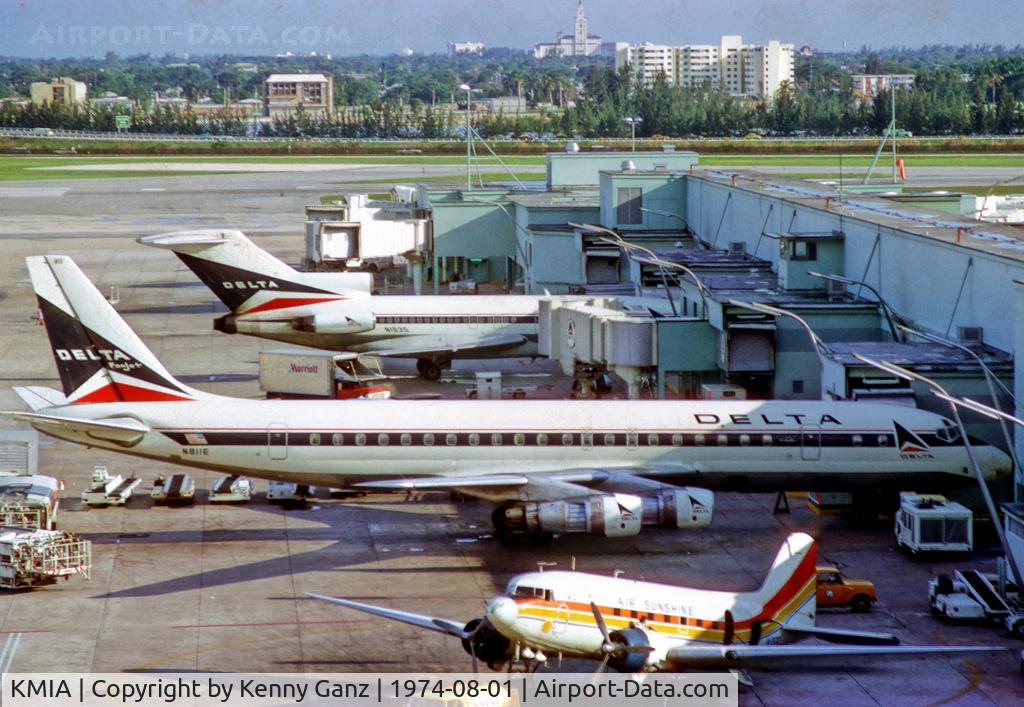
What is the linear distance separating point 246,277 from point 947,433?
38506 millimetres

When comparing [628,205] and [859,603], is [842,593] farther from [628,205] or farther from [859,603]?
[628,205]

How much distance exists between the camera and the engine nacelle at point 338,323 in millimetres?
73750

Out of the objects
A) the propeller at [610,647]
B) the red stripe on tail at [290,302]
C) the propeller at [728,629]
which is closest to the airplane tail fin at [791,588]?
the propeller at [728,629]

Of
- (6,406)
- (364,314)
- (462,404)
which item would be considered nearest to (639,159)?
(364,314)

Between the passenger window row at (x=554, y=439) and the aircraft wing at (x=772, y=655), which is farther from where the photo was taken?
the passenger window row at (x=554, y=439)

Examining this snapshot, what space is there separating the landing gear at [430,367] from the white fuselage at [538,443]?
26.7 metres

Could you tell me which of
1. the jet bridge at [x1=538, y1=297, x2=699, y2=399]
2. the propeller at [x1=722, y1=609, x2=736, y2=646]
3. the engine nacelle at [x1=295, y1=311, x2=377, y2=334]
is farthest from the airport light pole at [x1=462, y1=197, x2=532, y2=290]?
the propeller at [x1=722, y1=609, x2=736, y2=646]

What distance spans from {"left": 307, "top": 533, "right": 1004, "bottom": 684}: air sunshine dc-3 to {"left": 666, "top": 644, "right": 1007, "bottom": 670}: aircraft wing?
0.02 meters

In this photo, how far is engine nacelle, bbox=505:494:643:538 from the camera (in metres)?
44.5

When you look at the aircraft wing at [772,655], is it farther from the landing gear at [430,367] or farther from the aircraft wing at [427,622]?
the landing gear at [430,367]

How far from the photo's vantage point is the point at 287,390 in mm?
68938

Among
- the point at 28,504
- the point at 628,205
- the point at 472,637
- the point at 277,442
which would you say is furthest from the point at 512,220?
the point at 472,637

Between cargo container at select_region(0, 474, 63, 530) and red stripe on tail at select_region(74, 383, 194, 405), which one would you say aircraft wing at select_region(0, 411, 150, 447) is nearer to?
red stripe on tail at select_region(74, 383, 194, 405)

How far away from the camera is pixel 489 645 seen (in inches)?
1264
